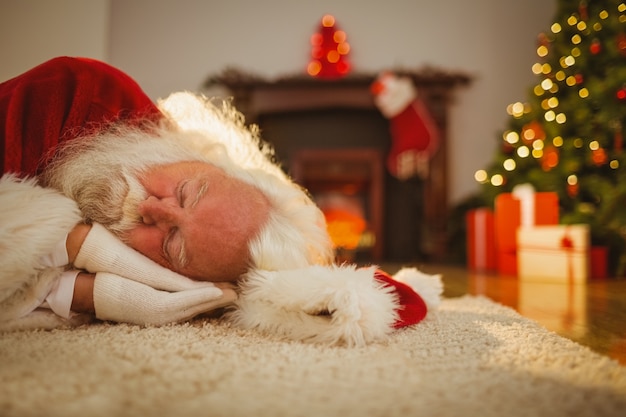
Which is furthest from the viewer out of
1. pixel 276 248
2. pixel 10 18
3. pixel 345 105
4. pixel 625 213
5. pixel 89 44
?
pixel 345 105

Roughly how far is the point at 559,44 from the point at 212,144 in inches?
95.9

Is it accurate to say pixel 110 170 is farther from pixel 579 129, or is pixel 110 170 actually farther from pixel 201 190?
pixel 579 129

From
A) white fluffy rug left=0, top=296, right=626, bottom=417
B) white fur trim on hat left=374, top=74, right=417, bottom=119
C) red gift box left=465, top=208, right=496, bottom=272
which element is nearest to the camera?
white fluffy rug left=0, top=296, right=626, bottom=417

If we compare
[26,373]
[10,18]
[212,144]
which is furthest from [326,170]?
[26,373]

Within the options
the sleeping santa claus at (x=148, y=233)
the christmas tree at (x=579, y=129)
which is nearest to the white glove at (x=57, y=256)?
the sleeping santa claus at (x=148, y=233)

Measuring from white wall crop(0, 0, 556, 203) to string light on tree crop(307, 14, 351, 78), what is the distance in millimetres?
89

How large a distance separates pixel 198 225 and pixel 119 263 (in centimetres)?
13

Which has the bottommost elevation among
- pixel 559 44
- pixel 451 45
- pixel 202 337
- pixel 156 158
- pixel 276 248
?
pixel 202 337

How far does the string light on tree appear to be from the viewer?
10.8 feet

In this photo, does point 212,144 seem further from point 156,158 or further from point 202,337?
point 202,337

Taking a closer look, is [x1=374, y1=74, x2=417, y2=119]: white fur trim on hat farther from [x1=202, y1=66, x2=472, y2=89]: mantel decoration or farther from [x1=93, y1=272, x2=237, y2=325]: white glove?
[x1=93, y1=272, x2=237, y2=325]: white glove

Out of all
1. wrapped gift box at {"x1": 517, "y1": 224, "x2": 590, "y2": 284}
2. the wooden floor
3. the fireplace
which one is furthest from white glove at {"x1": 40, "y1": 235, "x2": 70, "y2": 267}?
the fireplace

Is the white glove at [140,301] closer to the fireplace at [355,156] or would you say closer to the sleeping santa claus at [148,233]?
the sleeping santa claus at [148,233]

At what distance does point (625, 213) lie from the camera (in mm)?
1857
